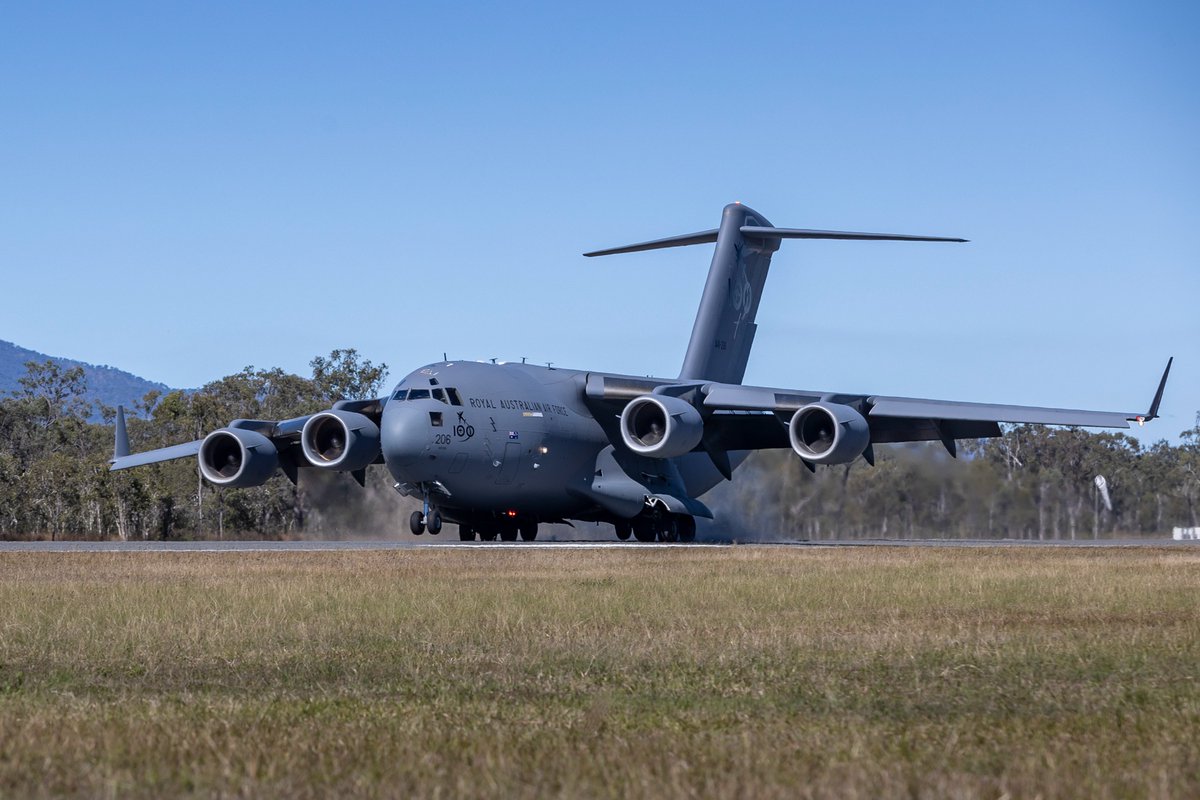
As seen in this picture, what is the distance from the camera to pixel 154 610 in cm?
1275

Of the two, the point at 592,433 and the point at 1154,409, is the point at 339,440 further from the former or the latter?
the point at 1154,409

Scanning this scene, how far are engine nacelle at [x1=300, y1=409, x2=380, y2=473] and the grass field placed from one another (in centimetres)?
1469

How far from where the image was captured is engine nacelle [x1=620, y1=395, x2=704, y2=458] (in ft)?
98.0

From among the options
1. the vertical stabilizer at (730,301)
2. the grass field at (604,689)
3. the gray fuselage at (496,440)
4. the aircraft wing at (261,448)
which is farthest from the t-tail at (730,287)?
the grass field at (604,689)

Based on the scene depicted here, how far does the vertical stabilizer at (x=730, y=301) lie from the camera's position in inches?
1427

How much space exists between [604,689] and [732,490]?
30633 millimetres

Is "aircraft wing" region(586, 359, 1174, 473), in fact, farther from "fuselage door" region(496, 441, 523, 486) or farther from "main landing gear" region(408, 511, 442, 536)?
"main landing gear" region(408, 511, 442, 536)

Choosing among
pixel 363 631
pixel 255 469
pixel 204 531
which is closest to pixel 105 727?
pixel 363 631

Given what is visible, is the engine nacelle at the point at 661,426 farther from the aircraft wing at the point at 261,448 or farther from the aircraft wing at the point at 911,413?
the aircraft wing at the point at 261,448

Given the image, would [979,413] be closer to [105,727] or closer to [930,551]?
[930,551]

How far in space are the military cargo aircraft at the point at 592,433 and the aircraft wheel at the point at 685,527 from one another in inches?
1.6

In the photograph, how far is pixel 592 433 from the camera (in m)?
33.1

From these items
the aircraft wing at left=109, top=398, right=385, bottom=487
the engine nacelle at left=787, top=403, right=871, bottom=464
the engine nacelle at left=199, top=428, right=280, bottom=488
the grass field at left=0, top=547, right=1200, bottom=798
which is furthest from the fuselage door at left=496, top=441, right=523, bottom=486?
the grass field at left=0, top=547, right=1200, bottom=798

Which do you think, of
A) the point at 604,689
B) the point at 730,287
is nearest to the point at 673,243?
the point at 730,287
